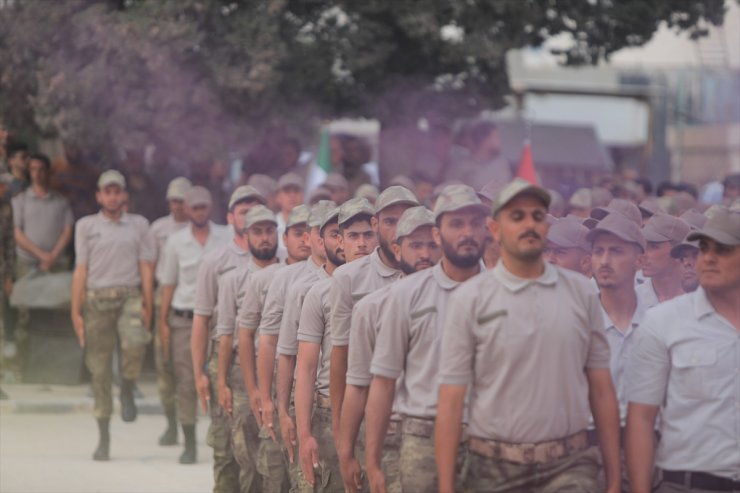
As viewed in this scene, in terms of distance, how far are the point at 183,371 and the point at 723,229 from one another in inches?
313

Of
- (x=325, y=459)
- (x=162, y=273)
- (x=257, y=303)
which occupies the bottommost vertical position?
(x=325, y=459)

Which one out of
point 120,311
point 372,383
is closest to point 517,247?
point 372,383

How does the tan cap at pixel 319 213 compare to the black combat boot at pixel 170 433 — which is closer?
the tan cap at pixel 319 213

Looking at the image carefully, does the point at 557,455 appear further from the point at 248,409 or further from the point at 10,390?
the point at 10,390

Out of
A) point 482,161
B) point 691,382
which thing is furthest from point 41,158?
point 691,382

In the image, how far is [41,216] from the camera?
58.9ft

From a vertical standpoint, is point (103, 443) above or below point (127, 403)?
below

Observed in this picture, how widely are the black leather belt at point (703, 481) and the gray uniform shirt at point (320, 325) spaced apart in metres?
2.71

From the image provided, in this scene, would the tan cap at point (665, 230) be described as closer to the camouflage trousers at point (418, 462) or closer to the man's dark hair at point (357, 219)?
the man's dark hair at point (357, 219)

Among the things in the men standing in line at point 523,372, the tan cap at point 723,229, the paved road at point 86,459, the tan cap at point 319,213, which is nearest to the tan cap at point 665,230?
the tan cap at point 319,213

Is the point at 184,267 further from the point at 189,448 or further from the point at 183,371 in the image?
the point at 189,448

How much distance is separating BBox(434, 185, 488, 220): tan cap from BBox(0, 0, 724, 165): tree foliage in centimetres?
977

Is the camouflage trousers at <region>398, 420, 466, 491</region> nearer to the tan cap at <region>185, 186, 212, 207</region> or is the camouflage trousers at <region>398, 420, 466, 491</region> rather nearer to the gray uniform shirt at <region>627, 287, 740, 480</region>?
the gray uniform shirt at <region>627, 287, 740, 480</region>

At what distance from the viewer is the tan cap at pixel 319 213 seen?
1002 centimetres
